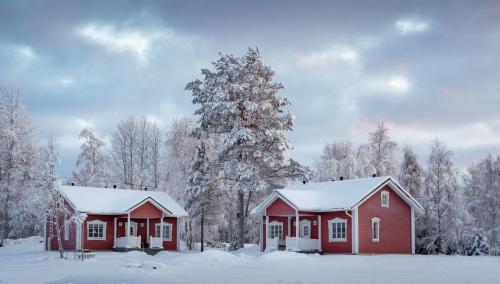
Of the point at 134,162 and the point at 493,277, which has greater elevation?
the point at 134,162

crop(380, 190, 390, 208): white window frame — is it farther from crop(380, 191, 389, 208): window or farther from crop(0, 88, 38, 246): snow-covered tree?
crop(0, 88, 38, 246): snow-covered tree

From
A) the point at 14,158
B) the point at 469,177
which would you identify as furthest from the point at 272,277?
the point at 469,177

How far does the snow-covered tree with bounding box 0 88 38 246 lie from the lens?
52.0 meters

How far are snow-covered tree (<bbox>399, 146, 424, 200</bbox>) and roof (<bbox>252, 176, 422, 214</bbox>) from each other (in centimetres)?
780

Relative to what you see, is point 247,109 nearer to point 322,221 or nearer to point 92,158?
point 322,221

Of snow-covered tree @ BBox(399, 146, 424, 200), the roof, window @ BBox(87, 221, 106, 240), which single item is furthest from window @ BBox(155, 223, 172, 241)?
snow-covered tree @ BBox(399, 146, 424, 200)

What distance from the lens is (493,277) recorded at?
21547mm

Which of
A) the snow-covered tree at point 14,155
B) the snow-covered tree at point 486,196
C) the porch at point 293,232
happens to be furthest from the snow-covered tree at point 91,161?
the snow-covered tree at point 486,196

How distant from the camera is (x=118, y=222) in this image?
48.9 m

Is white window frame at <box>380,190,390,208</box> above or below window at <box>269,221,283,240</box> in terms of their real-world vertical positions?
above

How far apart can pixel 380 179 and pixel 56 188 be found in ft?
71.6

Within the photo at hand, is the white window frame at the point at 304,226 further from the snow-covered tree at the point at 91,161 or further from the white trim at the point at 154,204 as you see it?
the snow-covered tree at the point at 91,161

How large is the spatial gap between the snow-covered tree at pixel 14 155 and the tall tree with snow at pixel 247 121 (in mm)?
15310

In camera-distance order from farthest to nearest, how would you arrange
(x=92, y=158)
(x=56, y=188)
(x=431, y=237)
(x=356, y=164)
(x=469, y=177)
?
(x=469, y=177), (x=92, y=158), (x=356, y=164), (x=431, y=237), (x=56, y=188)
